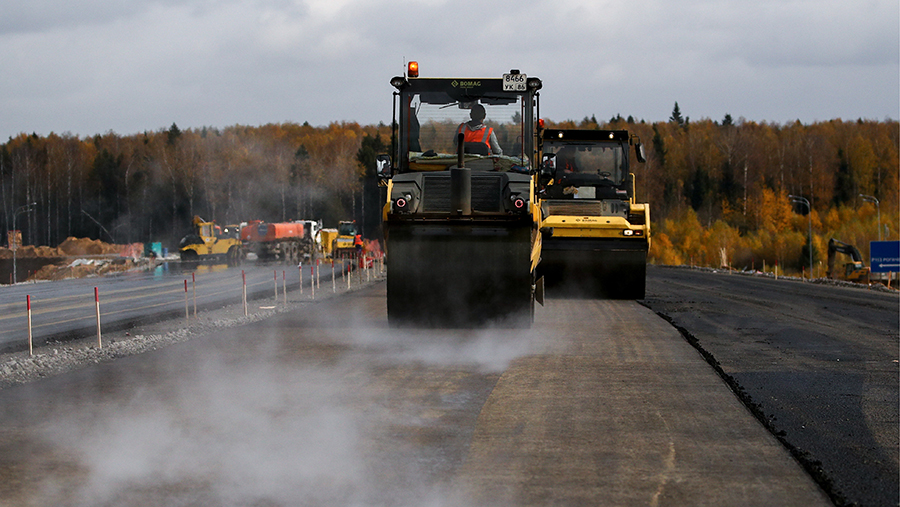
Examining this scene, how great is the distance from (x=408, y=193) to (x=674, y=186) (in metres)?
109

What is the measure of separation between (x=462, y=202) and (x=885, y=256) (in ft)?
85.2

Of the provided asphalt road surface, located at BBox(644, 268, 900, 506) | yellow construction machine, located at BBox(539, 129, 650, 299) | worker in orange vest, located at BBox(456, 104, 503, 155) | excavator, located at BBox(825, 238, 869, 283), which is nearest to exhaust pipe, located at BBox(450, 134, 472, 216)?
worker in orange vest, located at BBox(456, 104, 503, 155)

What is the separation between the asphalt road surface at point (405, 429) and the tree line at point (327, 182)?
247 ft

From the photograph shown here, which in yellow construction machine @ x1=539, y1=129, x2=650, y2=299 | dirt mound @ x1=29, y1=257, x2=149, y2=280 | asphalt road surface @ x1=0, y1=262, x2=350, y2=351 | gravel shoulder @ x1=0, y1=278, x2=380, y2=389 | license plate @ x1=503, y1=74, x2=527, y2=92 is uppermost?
license plate @ x1=503, y1=74, x2=527, y2=92

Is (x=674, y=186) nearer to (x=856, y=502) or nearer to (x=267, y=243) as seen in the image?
(x=267, y=243)

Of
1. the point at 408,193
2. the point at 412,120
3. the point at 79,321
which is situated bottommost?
the point at 79,321

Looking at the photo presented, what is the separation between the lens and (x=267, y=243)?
54344 mm

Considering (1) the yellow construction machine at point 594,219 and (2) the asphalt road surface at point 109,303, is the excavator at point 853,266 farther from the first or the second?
(2) the asphalt road surface at point 109,303

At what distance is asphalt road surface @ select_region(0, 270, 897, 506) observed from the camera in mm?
5562

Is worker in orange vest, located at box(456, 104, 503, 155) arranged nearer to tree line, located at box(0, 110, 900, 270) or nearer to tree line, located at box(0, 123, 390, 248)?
tree line, located at box(0, 110, 900, 270)

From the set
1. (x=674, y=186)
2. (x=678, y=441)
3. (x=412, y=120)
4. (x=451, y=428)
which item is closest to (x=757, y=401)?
(x=678, y=441)

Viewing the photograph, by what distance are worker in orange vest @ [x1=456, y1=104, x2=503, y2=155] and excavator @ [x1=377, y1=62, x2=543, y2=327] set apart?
1 centimetres

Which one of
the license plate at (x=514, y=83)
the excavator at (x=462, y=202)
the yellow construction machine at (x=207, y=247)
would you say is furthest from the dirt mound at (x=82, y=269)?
the license plate at (x=514, y=83)

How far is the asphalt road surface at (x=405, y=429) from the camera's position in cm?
556
